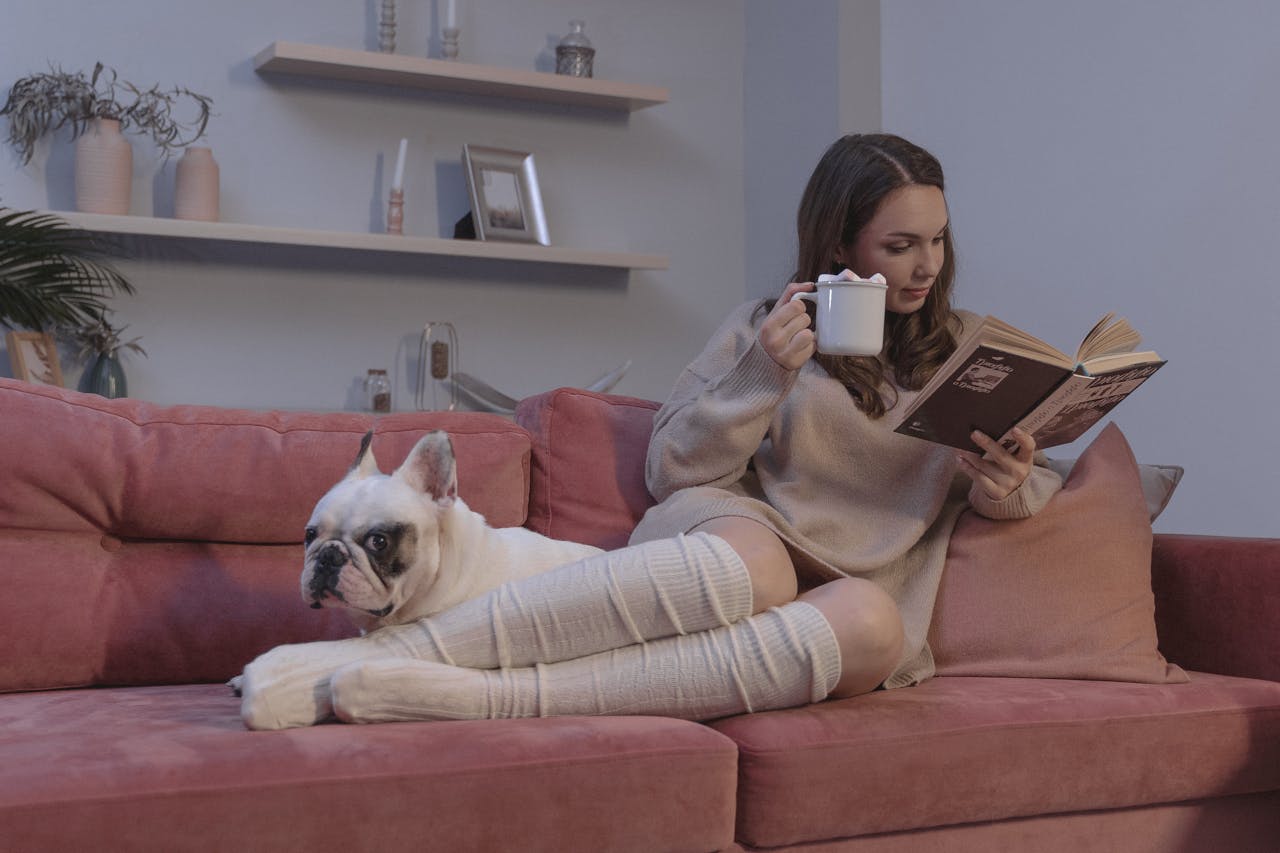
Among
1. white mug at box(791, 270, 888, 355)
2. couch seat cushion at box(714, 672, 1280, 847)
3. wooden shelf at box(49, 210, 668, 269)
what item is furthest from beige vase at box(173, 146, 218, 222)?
couch seat cushion at box(714, 672, 1280, 847)

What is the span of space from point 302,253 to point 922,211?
2.39m

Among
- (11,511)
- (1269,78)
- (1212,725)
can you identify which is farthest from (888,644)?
(1269,78)

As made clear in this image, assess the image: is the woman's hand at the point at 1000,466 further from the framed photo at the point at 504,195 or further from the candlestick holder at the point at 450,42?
the candlestick holder at the point at 450,42

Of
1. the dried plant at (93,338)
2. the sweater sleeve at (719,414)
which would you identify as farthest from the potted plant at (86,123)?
the sweater sleeve at (719,414)

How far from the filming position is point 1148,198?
2.91m

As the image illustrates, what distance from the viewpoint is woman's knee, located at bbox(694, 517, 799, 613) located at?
161 centimetres

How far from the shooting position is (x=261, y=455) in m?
1.95

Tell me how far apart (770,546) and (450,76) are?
2.56 m

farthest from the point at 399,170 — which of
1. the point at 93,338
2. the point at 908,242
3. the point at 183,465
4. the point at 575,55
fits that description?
the point at 908,242

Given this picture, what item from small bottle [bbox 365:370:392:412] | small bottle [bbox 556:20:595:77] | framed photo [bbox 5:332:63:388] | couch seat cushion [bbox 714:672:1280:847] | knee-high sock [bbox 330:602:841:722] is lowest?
couch seat cushion [bbox 714:672:1280:847]

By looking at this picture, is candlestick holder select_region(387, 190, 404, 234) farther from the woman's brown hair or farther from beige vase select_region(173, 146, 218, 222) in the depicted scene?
the woman's brown hair

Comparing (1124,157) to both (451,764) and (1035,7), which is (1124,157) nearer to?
(1035,7)

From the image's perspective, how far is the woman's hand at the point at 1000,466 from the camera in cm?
183

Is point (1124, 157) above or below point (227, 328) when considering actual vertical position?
above
